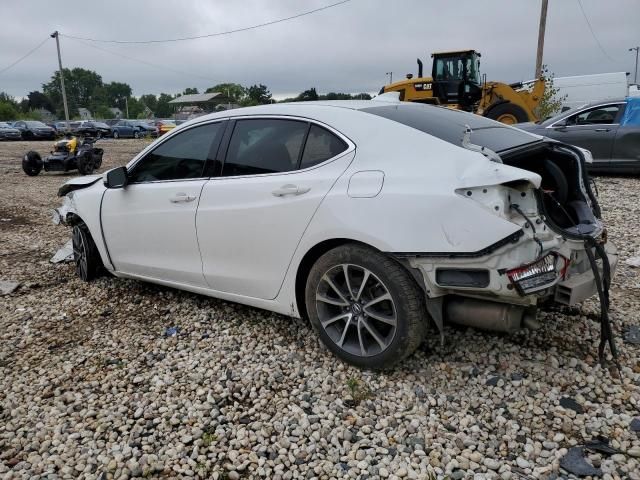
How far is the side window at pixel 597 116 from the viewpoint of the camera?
9453 mm

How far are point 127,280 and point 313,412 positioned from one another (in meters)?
2.89

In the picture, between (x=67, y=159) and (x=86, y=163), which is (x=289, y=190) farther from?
(x=67, y=159)

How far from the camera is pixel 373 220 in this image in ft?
8.98

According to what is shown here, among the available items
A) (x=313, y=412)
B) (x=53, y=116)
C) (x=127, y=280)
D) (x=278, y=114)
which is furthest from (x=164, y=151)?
(x=53, y=116)

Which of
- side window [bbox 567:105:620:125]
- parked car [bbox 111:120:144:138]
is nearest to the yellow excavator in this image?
side window [bbox 567:105:620:125]

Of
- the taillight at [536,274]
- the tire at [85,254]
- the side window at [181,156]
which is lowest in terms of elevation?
the tire at [85,254]

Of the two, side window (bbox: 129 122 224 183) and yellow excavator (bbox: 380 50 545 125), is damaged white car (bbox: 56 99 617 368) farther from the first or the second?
yellow excavator (bbox: 380 50 545 125)

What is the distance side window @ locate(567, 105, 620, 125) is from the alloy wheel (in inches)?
340

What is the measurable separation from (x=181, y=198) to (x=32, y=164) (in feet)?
40.4

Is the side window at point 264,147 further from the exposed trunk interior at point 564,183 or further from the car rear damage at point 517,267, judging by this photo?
the exposed trunk interior at point 564,183

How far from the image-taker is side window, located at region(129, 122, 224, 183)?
3.67m

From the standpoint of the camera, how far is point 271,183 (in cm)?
320

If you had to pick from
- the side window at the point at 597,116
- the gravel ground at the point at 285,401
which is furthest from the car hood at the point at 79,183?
the side window at the point at 597,116

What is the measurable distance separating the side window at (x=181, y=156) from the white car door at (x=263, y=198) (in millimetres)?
208
